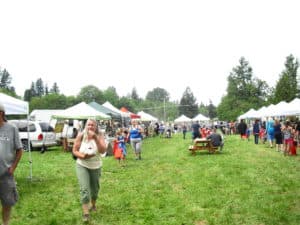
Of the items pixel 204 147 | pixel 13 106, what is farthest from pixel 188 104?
pixel 13 106

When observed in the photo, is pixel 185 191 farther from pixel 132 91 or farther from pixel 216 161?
pixel 132 91

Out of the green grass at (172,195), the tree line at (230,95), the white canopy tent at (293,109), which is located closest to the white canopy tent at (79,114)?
the green grass at (172,195)

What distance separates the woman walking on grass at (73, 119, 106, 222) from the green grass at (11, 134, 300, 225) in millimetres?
542

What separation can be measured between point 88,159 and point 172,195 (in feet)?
9.81

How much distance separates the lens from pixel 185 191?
10.7 metres

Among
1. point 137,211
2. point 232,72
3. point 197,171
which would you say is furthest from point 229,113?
point 137,211

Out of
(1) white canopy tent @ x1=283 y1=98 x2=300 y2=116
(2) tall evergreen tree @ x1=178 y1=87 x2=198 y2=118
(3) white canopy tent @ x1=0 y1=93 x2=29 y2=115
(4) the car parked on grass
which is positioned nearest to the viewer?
(3) white canopy tent @ x1=0 y1=93 x2=29 y2=115

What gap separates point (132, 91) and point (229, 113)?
70137mm

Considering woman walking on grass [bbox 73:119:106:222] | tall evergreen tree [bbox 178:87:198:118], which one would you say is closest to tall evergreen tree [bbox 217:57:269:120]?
tall evergreen tree [bbox 178:87:198:118]

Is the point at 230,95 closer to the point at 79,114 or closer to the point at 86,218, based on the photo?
the point at 79,114

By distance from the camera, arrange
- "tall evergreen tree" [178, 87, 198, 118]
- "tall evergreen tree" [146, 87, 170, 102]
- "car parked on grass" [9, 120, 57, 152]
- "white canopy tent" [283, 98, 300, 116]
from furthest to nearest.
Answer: "tall evergreen tree" [146, 87, 170, 102] < "tall evergreen tree" [178, 87, 198, 118] < "white canopy tent" [283, 98, 300, 116] < "car parked on grass" [9, 120, 57, 152]

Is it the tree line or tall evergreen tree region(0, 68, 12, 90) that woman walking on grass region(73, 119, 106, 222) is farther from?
tall evergreen tree region(0, 68, 12, 90)

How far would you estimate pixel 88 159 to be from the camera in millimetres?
7828

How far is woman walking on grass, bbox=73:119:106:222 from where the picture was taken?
7711 mm
